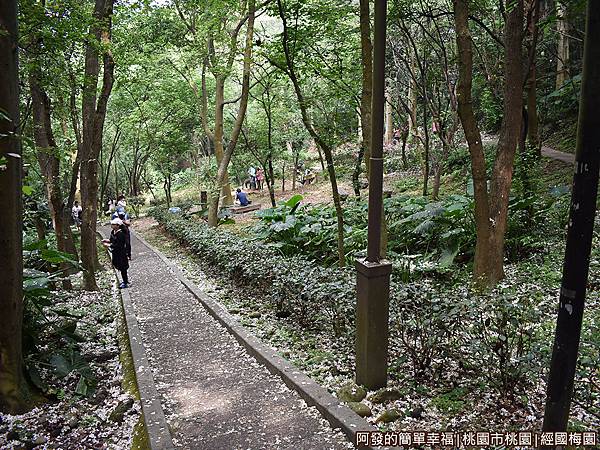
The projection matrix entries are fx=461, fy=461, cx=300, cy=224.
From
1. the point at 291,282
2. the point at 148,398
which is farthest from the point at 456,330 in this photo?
the point at 148,398

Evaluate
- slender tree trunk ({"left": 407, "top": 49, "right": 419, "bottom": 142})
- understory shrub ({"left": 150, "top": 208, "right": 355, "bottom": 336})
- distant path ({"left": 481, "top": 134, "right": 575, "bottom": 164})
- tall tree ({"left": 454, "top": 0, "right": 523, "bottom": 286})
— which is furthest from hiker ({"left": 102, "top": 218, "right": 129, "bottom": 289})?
distant path ({"left": 481, "top": 134, "right": 575, "bottom": 164})

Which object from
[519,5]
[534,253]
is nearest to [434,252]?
[534,253]

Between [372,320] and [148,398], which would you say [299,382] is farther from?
[148,398]

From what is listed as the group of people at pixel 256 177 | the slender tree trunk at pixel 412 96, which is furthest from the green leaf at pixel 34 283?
the group of people at pixel 256 177

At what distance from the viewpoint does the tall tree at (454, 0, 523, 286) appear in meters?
6.04

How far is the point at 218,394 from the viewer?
4.74 m

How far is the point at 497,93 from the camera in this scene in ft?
56.9

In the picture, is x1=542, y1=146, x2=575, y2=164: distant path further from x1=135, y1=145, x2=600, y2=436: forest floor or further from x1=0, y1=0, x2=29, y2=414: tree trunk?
x1=0, y1=0, x2=29, y2=414: tree trunk

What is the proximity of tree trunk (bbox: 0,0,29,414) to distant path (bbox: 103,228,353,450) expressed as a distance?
4.50ft

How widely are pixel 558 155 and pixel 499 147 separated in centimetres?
909

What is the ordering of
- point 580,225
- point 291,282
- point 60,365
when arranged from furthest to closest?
1. point 291,282
2. point 60,365
3. point 580,225

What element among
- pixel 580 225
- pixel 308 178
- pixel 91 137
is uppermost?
pixel 91 137

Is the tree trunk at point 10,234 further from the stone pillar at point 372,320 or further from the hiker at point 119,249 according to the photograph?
the hiker at point 119,249

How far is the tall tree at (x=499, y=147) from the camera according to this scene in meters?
6.04
